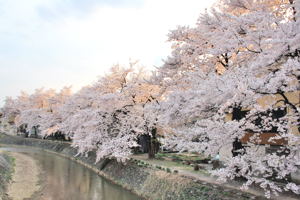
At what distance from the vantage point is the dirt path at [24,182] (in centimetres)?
1309

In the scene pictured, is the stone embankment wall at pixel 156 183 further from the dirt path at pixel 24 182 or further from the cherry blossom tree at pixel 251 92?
the dirt path at pixel 24 182

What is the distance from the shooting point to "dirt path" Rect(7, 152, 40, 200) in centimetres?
1309

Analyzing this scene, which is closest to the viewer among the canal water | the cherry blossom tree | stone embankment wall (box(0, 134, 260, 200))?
the cherry blossom tree

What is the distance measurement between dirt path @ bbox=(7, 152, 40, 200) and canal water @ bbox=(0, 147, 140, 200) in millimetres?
455

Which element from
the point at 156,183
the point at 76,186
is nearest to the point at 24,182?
the point at 76,186

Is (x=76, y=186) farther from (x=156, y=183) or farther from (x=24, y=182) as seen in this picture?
(x=156, y=183)

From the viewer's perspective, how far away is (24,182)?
15914mm

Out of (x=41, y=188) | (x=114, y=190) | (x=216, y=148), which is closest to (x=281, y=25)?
(x=216, y=148)

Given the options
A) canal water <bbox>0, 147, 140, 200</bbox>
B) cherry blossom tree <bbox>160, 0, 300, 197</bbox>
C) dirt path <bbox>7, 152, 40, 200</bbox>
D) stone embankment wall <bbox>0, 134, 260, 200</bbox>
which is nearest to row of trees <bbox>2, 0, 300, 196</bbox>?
cherry blossom tree <bbox>160, 0, 300, 197</bbox>

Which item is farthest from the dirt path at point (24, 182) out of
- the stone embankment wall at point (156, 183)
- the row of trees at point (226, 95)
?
the stone embankment wall at point (156, 183)

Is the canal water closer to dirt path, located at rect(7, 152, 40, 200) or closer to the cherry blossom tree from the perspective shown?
dirt path, located at rect(7, 152, 40, 200)

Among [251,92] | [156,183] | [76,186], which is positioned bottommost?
[76,186]

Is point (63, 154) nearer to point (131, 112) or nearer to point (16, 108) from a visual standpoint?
point (131, 112)

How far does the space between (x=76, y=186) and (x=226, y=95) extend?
1206 centimetres
